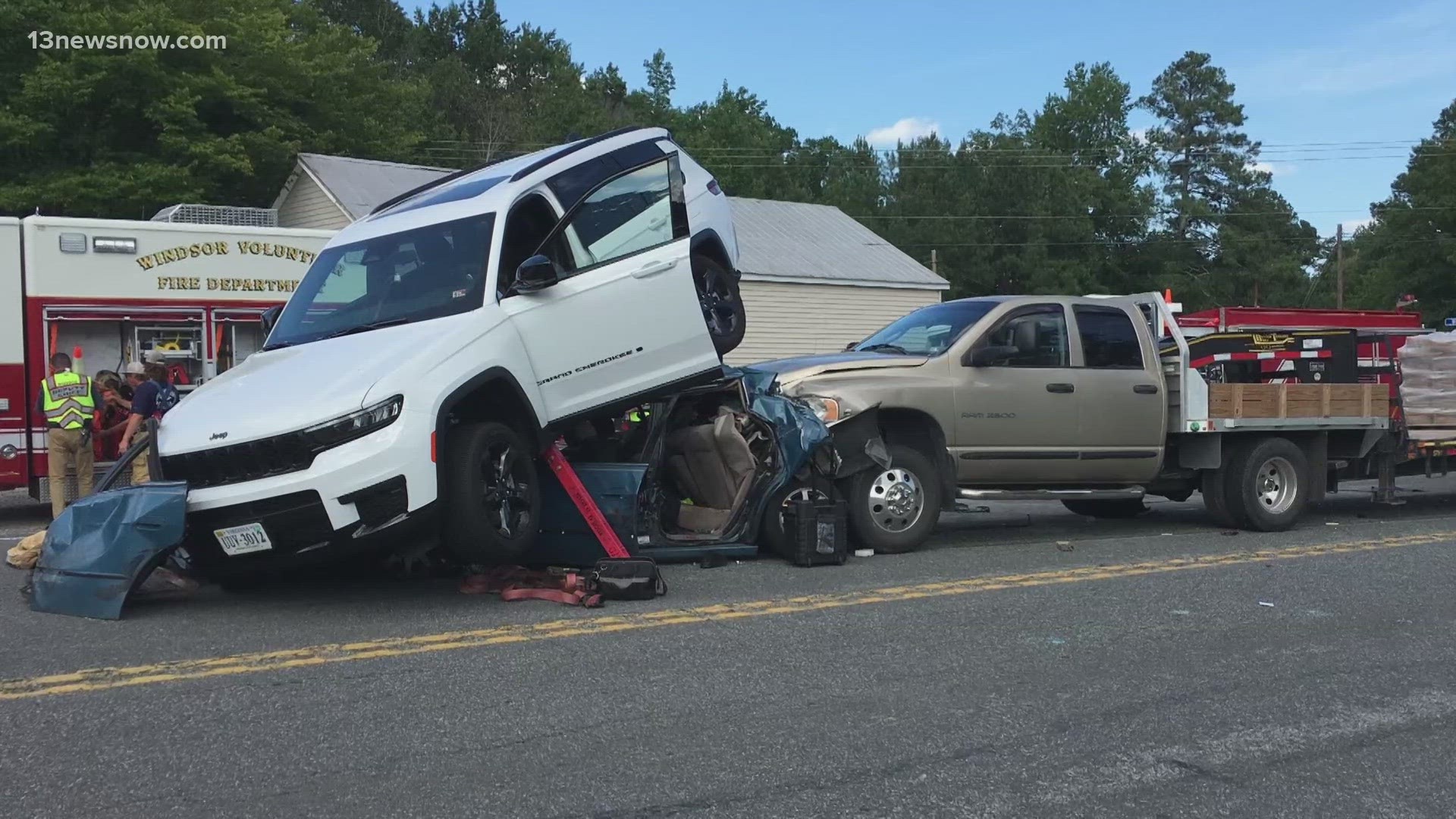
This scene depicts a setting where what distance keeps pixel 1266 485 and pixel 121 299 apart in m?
11.1

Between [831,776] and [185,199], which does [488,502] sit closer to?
[831,776]

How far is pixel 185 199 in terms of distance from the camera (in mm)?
26625

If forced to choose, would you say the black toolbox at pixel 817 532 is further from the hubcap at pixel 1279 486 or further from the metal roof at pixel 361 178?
the metal roof at pixel 361 178

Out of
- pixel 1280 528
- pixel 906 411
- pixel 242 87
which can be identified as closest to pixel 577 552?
pixel 906 411

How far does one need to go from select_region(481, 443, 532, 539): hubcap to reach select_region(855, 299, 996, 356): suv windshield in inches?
141

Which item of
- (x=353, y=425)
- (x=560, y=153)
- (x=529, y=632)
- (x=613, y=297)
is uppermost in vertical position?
(x=560, y=153)

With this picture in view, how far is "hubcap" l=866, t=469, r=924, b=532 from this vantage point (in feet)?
28.6

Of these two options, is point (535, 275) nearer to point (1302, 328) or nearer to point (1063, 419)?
point (1063, 419)

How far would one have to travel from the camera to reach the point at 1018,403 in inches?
366

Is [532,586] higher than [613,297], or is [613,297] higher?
[613,297]

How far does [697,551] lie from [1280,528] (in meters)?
5.43

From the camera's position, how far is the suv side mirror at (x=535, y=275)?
701 cm

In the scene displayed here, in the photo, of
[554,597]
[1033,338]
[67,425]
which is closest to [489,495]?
[554,597]

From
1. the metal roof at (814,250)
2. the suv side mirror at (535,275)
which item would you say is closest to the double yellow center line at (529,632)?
the suv side mirror at (535,275)
